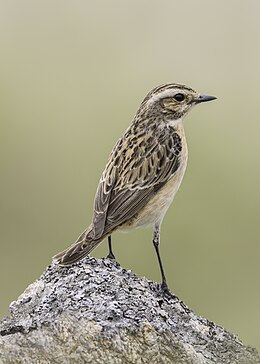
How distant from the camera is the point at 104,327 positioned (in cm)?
888

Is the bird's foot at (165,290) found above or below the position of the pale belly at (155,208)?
below

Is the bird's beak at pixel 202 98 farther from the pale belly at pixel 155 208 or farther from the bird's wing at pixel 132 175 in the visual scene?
the pale belly at pixel 155 208

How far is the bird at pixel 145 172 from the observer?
10.6 meters

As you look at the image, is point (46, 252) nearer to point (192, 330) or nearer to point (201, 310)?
point (201, 310)

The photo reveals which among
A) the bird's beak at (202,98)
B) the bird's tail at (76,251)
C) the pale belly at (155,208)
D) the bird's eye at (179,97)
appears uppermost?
the bird's eye at (179,97)

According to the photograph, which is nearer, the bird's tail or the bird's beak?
the bird's tail

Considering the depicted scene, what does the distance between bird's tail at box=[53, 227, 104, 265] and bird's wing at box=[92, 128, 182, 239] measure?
0.13 metres

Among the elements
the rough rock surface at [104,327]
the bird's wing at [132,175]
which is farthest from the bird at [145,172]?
the rough rock surface at [104,327]

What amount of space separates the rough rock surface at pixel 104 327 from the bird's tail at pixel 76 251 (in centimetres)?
11

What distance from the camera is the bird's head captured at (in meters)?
11.7

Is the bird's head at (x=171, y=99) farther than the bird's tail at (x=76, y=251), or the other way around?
the bird's head at (x=171, y=99)

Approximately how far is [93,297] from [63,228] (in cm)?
501

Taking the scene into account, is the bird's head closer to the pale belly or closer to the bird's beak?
the bird's beak

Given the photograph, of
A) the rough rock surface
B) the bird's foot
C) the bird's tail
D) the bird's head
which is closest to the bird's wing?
the bird's tail
